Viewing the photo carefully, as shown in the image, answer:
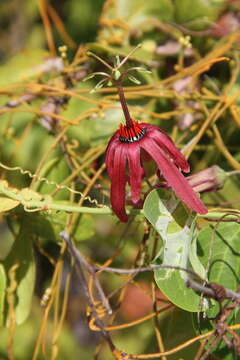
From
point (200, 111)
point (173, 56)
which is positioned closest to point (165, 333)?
point (200, 111)

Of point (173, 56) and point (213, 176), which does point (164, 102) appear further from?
point (213, 176)

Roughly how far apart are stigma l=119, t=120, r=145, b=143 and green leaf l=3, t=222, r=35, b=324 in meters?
0.24

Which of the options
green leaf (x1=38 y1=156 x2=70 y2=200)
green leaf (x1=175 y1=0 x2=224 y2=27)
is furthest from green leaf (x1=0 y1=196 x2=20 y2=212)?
green leaf (x1=175 y1=0 x2=224 y2=27)

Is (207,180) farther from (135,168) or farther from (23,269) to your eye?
(23,269)

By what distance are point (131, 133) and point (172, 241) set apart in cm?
14

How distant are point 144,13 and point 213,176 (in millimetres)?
436

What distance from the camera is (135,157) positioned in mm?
653

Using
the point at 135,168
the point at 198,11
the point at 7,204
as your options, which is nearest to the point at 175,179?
the point at 135,168

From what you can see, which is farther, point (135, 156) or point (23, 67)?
point (23, 67)

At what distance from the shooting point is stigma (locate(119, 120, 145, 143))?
658 mm

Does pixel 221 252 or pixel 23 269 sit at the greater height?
pixel 23 269

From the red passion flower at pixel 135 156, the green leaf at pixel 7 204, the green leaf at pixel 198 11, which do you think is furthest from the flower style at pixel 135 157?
the green leaf at pixel 198 11

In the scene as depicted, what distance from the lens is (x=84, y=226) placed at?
0.84 meters

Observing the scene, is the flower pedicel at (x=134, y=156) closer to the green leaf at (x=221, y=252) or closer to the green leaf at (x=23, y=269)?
the green leaf at (x=221, y=252)
